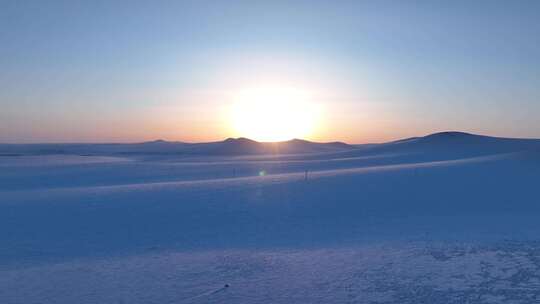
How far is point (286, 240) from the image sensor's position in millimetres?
12914

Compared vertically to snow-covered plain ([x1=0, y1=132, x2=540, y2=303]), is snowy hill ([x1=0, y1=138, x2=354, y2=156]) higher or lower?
higher

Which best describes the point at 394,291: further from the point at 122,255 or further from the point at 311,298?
the point at 122,255

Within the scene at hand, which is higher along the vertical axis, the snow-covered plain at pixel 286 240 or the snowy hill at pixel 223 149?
the snowy hill at pixel 223 149

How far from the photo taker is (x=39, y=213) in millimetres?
16812

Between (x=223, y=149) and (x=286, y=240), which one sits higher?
(x=223, y=149)

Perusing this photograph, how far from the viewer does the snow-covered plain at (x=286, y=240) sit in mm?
8539

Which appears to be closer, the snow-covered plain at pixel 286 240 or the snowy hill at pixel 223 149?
the snow-covered plain at pixel 286 240

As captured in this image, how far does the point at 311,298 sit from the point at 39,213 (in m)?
12.5

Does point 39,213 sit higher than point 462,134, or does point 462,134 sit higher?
point 462,134

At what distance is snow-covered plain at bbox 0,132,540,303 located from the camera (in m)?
8.54

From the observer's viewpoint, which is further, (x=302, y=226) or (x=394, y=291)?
(x=302, y=226)

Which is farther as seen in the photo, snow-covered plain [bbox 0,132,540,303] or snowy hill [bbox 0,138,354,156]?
snowy hill [bbox 0,138,354,156]

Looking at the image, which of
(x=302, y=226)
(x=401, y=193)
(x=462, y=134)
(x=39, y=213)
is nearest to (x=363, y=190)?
(x=401, y=193)

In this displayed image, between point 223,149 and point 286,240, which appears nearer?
point 286,240
